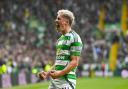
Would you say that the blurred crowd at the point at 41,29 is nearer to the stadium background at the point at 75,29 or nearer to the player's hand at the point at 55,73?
the stadium background at the point at 75,29

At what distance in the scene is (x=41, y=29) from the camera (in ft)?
132

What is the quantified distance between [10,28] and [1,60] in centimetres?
903

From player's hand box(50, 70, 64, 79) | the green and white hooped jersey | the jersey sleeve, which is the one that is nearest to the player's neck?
the green and white hooped jersey

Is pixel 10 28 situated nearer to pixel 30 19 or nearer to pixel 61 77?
pixel 30 19

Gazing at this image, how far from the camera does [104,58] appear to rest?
127 ft

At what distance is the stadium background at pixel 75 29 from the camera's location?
34531mm

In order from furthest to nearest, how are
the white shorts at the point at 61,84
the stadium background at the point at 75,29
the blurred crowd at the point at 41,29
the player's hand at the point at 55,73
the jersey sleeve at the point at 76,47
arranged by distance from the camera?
the stadium background at the point at 75,29 < the blurred crowd at the point at 41,29 < the white shorts at the point at 61,84 < the jersey sleeve at the point at 76,47 < the player's hand at the point at 55,73

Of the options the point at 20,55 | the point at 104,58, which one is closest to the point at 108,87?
the point at 20,55

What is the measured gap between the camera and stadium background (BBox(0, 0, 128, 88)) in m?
34.5

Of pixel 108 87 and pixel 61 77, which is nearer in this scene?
pixel 61 77

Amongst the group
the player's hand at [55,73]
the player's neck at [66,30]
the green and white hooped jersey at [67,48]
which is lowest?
the player's hand at [55,73]

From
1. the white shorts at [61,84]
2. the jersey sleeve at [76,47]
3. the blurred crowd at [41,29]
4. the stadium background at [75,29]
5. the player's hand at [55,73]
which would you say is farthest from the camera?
the stadium background at [75,29]

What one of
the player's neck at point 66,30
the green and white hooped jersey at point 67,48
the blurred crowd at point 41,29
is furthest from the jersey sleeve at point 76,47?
the blurred crowd at point 41,29

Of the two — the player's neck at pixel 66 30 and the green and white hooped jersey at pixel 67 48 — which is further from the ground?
the player's neck at pixel 66 30
